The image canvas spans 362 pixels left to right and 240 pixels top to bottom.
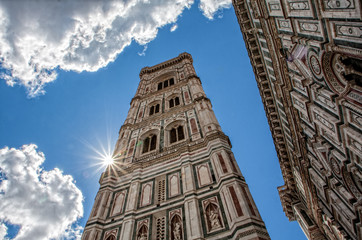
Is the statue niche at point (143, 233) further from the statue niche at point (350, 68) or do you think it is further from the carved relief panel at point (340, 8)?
the carved relief panel at point (340, 8)

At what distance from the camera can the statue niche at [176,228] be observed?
8211mm

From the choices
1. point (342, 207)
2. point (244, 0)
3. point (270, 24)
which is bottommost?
point (342, 207)

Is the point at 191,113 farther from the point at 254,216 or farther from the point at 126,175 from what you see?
the point at 254,216

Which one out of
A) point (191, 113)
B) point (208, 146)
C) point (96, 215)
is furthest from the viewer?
point (191, 113)

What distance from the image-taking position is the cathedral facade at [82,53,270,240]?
8.20 metres

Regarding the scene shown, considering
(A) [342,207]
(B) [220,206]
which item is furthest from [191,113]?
(A) [342,207]

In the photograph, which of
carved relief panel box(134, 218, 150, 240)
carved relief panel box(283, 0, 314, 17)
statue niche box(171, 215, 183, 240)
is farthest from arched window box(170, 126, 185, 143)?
carved relief panel box(283, 0, 314, 17)

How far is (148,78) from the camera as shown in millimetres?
30531

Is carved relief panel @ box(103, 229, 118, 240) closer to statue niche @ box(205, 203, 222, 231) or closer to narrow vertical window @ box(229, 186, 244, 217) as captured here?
statue niche @ box(205, 203, 222, 231)

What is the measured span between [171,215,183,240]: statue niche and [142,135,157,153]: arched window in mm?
6515

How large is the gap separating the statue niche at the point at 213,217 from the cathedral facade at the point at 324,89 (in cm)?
378

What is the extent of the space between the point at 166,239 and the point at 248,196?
3.15 metres

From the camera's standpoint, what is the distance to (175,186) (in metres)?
10.9

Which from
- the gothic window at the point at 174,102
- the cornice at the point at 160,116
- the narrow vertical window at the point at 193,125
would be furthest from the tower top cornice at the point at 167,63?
the narrow vertical window at the point at 193,125
